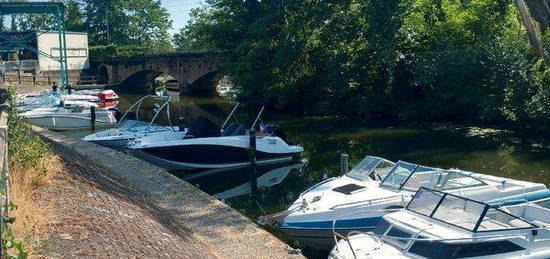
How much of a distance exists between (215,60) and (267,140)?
4249cm

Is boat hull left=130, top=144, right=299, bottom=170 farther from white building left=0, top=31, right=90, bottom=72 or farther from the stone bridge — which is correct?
white building left=0, top=31, right=90, bottom=72

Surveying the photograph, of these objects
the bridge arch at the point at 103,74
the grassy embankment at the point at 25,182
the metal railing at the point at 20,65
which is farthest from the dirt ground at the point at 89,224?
the bridge arch at the point at 103,74

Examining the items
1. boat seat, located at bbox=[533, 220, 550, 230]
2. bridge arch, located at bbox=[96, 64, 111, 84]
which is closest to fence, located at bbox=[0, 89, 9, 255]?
boat seat, located at bbox=[533, 220, 550, 230]

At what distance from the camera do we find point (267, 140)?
80.3 ft

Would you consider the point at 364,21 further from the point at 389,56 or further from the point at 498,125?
the point at 498,125

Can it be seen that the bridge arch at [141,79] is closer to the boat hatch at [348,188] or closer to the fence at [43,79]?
the fence at [43,79]

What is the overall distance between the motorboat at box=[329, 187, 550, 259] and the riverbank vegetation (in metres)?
20.9

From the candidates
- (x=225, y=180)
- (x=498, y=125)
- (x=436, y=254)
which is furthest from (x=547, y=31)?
(x=436, y=254)

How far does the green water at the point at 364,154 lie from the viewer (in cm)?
2048

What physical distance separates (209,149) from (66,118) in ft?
50.0

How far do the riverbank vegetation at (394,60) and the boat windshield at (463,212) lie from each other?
20.8 metres

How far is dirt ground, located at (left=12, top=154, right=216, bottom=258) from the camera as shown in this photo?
7578mm

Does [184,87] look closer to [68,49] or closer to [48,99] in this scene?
[68,49]

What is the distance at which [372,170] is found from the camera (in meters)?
16.0
